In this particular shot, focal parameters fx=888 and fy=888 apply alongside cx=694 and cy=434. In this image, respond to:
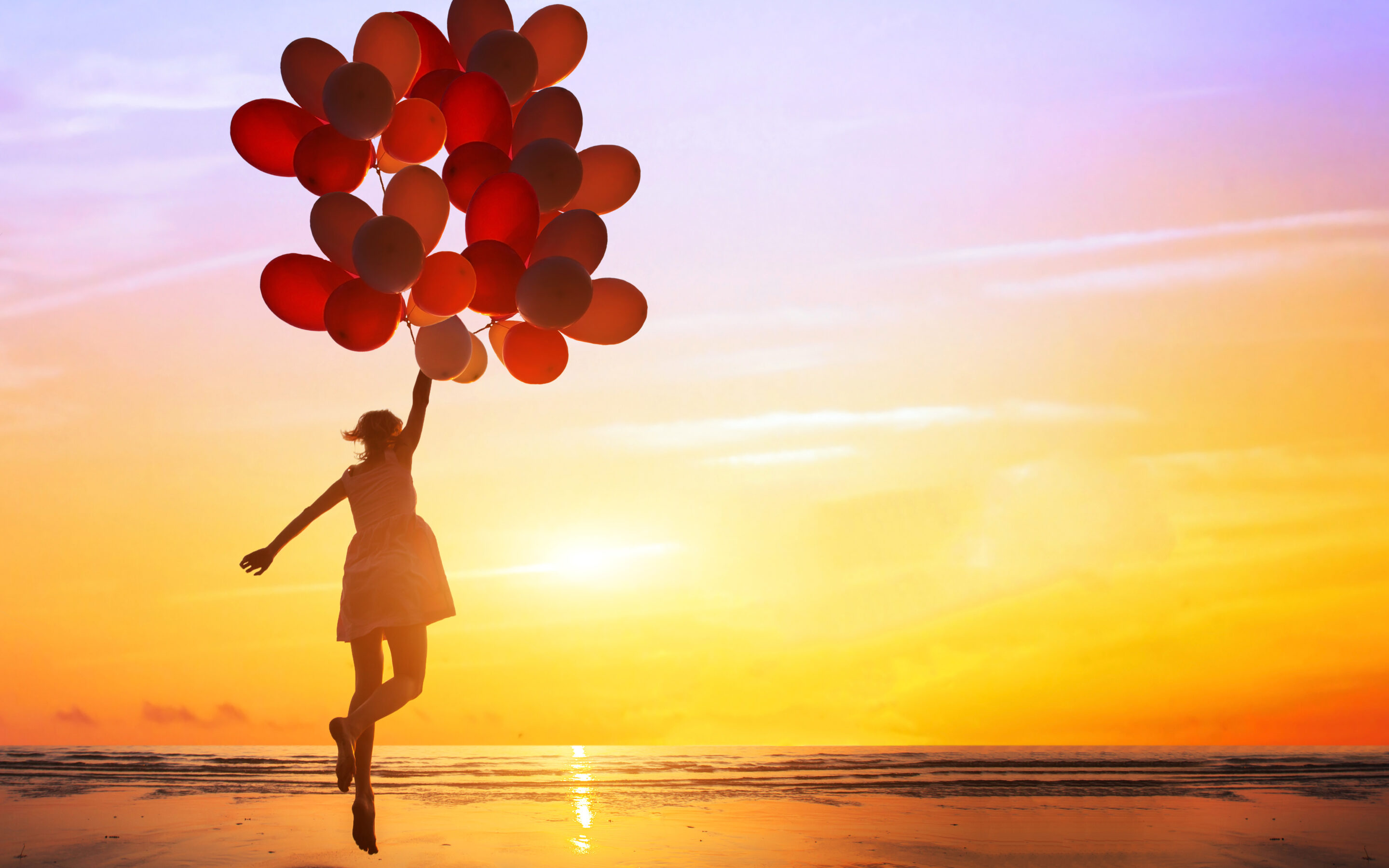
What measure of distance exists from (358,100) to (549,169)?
87 centimetres

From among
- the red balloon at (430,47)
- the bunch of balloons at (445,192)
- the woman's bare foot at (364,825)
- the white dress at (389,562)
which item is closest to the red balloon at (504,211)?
the bunch of balloons at (445,192)

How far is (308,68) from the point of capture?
4.23 meters

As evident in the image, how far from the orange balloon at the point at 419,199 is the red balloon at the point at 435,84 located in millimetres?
529

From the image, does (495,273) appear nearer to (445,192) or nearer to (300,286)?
(445,192)

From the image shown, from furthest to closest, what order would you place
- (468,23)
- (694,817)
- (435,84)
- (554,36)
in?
(694,817) < (554,36) < (468,23) < (435,84)

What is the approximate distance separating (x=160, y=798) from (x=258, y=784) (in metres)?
1.82

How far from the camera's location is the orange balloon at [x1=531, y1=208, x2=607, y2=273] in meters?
4.25

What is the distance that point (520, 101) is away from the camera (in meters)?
4.69

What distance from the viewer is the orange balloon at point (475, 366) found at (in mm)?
4504

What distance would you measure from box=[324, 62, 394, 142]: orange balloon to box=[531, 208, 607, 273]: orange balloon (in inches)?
33.7

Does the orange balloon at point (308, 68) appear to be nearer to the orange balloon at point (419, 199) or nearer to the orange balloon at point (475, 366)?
the orange balloon at point (419, 199)

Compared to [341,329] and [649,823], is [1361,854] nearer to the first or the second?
[649,823]

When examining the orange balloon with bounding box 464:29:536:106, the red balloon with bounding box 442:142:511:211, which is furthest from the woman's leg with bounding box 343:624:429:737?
the orange balloon with bounding box 464:29:536:106

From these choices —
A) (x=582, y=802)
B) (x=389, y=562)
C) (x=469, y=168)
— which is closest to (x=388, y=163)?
(x=469, y=168)
